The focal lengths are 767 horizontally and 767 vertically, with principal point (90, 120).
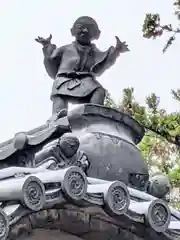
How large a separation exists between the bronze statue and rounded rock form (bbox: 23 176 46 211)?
118 inches

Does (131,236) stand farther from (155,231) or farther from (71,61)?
(71,61)

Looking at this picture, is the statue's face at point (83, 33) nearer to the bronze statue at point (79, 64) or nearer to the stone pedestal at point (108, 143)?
the bronze statue at point (79, 64)

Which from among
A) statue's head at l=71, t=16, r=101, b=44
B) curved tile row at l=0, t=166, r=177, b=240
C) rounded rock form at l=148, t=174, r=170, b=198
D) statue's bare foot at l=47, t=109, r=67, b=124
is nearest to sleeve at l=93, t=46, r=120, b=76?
statue's head at l=71, t=16, r=101, b=44

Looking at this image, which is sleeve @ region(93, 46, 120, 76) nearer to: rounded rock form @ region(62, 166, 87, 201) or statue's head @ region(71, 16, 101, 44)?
statue's head @ region(71, 16, 101, 44)

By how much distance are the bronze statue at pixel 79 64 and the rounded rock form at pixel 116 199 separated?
2632mm

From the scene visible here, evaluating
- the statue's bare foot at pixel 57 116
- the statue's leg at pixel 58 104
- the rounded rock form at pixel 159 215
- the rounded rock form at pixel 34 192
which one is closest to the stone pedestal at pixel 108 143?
the statue's bare foot at pixel 57 116

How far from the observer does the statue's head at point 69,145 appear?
759 cm

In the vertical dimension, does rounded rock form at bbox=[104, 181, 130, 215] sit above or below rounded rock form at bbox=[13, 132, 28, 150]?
below

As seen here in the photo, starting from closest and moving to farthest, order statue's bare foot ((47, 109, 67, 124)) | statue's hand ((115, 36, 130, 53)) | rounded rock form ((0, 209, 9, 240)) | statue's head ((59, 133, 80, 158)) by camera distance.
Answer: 1. rounded rock form ((0, 209, 9, 240))
2. statue's head ((59, 133, 80, 158))
3. statue's bare foot ((47, 109, 67, 124))
4. statue's hand ((115, 36, 130, 53))

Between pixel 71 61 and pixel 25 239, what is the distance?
342 cm

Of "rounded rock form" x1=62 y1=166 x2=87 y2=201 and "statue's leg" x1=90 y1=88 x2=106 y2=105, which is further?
"statue's leg" x1=90 y1=88 x2=106 y2=105

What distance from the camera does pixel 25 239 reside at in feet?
22.3

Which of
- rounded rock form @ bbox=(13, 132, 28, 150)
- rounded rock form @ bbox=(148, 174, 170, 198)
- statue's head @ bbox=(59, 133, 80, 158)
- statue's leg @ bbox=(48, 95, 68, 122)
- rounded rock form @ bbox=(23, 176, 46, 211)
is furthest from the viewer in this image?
statue's leg @ bbox=(48, 95, 68, 122)

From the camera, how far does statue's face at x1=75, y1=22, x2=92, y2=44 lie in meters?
9.66
